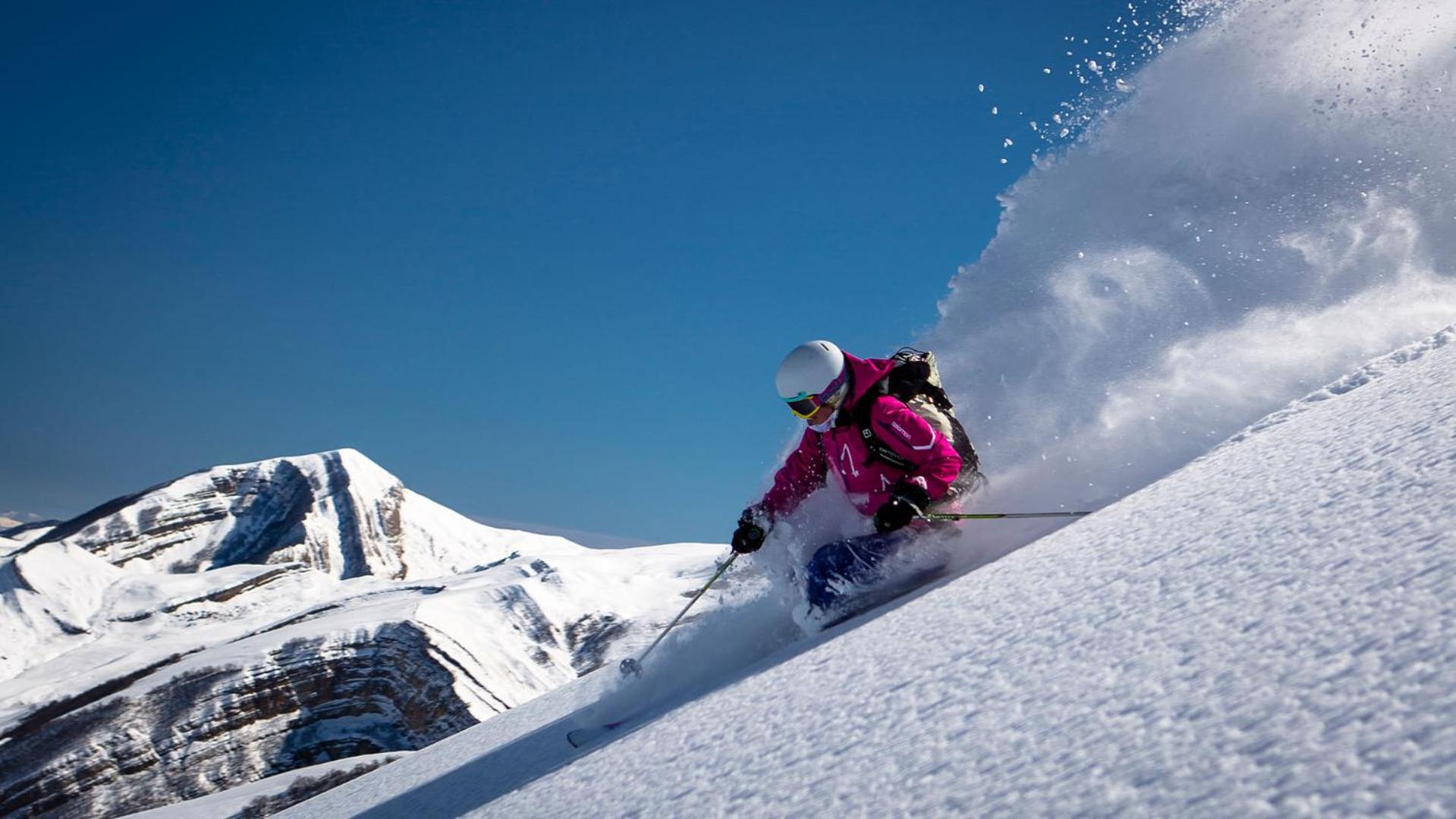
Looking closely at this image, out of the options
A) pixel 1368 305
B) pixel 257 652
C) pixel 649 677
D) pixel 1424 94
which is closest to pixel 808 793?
pixel 649 677

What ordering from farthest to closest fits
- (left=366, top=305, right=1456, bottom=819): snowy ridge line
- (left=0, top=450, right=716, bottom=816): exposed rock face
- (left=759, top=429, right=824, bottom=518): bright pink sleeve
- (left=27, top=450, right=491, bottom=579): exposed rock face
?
(left=27, top=450, right=491, bottom=579): exposed rock face < (left=0, top=450, right=716, bottom=816): exposed rock face < (left=759, top=429, right=824, bottom=518): bright pink sleeve < (left=366, top=305, right=1456, bottom=819): snowy ridge line

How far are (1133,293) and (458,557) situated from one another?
88.2 metres

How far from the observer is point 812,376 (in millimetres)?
5242

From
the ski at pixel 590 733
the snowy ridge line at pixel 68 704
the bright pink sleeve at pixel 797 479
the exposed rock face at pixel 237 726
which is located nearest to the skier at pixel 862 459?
the bright pink sleeve at pixel 797 479

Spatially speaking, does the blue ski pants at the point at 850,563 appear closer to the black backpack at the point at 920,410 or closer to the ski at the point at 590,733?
the black backpack at the point at 920,410

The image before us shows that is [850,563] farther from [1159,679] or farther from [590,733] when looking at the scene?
[1159,679]

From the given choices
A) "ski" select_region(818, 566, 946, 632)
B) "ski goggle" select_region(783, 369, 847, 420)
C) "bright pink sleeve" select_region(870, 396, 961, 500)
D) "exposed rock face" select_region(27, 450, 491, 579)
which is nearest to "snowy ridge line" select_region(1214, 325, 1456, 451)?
"bright pink sleeve" select_region(870, 396, 961, 500)

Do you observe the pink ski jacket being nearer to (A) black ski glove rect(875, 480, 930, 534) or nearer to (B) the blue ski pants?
(A) black ski glove rect(875, 480, 930, 534)

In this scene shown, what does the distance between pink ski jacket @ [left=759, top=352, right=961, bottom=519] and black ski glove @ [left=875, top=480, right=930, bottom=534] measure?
0.24ft

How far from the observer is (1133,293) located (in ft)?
22.9

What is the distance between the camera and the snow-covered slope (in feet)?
4.60

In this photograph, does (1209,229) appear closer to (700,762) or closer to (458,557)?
(700,762)

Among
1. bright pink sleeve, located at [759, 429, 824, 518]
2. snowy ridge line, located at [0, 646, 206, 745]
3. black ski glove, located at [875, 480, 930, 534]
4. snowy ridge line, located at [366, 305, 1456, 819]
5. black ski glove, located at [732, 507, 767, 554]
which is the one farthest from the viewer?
snowy ridge line, located at [0, 646, 206, 745]

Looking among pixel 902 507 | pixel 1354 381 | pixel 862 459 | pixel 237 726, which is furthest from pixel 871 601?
pixel 237 726
